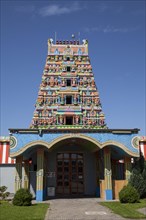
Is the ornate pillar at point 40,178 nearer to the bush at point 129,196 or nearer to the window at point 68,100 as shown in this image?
the bush at point 129,196

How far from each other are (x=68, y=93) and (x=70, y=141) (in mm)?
6182

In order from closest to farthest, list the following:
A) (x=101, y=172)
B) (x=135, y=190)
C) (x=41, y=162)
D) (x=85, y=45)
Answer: (x=135, y=190) → (x=41, y=162) → (x=101, y=172) → (x=85, y=45)

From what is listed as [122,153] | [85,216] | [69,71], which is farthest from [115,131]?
[69,71]

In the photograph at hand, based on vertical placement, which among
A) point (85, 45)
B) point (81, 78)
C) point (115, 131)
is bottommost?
point (115, 131)

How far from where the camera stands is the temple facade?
1817cm

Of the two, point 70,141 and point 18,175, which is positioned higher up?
point 70,141

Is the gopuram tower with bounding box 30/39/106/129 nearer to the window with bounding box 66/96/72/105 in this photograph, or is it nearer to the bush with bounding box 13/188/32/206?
the window with bounding box 66/96/72/105

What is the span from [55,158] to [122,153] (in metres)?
5.88

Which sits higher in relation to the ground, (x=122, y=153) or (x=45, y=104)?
(x=45, y=104)

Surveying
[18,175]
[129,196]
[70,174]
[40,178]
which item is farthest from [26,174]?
[129,196]

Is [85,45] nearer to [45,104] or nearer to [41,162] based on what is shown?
[45,104]

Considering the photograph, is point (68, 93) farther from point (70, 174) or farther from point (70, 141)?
point (70, 174)

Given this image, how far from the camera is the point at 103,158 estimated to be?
18828 mm

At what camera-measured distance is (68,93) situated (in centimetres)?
2472
